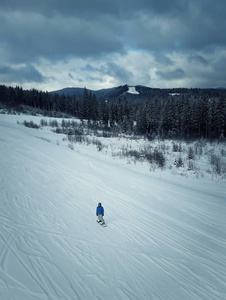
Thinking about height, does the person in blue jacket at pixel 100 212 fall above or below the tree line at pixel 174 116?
below

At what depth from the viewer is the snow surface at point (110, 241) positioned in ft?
10.4

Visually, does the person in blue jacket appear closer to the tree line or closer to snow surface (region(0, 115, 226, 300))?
snow surface (region(0, 115, 226, 300))

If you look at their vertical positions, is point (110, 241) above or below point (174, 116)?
below

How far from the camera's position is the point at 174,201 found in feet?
22.9

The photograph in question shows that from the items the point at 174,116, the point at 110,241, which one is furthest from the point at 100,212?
the point at 174,116

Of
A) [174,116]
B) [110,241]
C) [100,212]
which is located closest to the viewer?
[110,241]

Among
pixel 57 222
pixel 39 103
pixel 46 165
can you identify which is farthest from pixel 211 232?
pixel 39 103

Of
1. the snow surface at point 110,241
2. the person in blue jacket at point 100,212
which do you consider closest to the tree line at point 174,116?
the snow surface at point 110,241

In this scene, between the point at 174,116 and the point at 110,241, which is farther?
the point at 174,116

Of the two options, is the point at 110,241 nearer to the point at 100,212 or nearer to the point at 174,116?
the point at 100,212

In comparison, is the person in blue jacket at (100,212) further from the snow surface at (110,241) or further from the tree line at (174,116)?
the tree line at (174,116)

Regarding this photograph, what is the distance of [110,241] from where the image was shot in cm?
446

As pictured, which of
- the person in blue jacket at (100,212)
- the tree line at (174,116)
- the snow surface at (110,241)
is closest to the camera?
the snow surface at (110,241)

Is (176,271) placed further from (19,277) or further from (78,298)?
(19,277)
